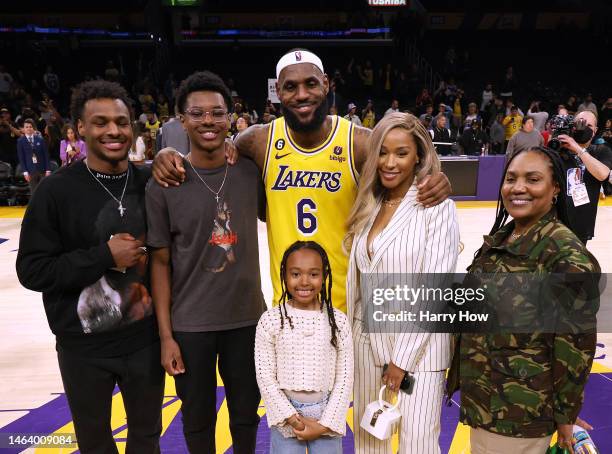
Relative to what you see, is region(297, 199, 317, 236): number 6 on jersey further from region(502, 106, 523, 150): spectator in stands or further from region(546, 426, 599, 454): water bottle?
region(502, 106, 523, 150): spectator in stands

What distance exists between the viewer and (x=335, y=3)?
67.2ft

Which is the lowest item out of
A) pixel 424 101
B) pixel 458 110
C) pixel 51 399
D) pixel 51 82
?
pixel 51 399

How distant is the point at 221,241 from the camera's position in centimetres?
225

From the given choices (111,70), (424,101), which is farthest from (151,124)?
(424,101)

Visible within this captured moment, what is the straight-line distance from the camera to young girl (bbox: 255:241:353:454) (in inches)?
81.7

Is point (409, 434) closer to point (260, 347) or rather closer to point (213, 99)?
point (260, 347)

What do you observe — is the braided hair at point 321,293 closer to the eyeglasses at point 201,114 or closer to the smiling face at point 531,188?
the eyeglasses at point 201,114

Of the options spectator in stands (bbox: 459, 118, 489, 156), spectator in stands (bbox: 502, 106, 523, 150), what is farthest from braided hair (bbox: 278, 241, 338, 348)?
spectator in stands (bbox: 502, 106, 523, 150)

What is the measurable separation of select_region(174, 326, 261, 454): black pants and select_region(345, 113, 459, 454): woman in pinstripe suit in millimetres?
473

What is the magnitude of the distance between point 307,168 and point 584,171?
2.68 metres

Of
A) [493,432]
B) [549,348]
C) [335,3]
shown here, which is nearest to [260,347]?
[493,432]

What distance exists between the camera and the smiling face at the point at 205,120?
2.22 m

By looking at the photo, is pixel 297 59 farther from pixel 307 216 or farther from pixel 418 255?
pixel 418 255

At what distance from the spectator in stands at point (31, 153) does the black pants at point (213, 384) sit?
8.02 metres
